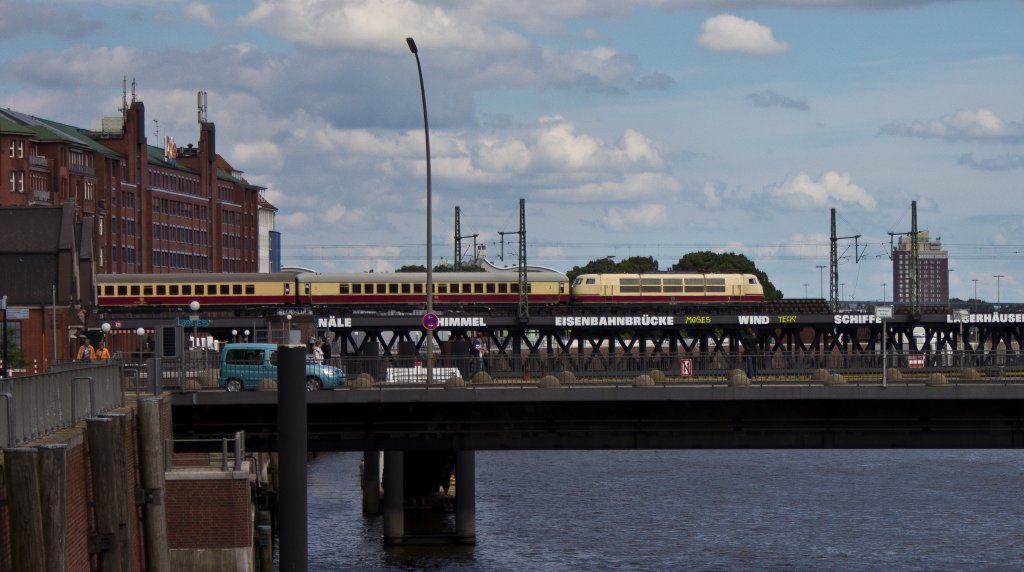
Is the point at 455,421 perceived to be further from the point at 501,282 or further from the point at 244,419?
the point at 501,282

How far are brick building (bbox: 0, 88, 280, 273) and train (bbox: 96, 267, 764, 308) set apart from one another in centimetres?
1471

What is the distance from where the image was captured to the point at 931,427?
1689 inches

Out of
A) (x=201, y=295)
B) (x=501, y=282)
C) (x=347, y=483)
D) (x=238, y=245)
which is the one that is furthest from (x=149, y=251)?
(x=347, y=483)

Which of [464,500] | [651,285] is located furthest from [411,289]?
[464,500]

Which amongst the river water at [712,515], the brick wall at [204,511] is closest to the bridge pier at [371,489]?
the river water at [712,515]

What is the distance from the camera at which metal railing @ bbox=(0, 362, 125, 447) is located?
23.3 metres

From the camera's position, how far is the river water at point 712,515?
5116cm

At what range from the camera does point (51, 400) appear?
2714 centimetres

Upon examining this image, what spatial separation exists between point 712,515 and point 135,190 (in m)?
106

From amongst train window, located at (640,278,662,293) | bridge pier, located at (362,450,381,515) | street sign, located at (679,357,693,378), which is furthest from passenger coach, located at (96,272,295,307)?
street sign, located at (679,357,693,378)

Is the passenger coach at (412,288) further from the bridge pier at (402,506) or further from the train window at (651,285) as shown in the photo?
the bridge pier at (402,506)

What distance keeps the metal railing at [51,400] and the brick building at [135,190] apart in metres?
81.2

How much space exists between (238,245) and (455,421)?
490 feet

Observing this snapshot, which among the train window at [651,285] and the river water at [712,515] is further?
the train window at [651,285]
